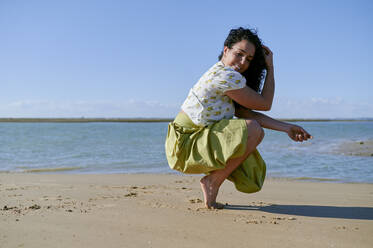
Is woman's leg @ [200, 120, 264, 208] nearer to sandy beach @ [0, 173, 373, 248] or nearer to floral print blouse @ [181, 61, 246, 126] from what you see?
sandy beach @ [0, 173, 373, 248]

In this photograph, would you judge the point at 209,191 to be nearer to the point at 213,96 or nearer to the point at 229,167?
the point at 229,167

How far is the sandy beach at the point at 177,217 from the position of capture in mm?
2012

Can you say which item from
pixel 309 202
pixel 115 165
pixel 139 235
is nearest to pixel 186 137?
pixel 139 235

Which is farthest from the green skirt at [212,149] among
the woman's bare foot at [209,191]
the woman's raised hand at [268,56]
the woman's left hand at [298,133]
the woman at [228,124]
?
the woman's raised hand at [268,56]

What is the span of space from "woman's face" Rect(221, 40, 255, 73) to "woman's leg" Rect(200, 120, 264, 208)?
0.48 m

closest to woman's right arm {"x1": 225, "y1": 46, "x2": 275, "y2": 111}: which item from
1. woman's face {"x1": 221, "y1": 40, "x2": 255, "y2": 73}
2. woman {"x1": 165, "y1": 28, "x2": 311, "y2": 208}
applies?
woman {"x1": 165, "y1": 28, "x2": 311, "y2": 208}

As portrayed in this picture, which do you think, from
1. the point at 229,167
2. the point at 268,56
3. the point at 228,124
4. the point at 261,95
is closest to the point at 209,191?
the point at 229,167

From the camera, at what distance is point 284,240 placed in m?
2.04

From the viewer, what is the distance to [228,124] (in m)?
2.68

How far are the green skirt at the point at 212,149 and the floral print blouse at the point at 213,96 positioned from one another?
0.07 metres

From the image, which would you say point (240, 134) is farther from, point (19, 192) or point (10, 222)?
point (19, 192)

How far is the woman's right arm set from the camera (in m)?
2.73

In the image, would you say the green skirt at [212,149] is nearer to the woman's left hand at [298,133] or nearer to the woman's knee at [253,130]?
the woman's knee at [253,130]

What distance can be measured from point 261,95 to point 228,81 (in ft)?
1.22
